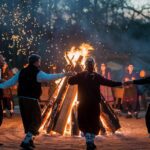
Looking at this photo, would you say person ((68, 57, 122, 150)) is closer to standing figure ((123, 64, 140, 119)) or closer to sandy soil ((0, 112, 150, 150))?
sandy soil ((0, 112, 150, 150))

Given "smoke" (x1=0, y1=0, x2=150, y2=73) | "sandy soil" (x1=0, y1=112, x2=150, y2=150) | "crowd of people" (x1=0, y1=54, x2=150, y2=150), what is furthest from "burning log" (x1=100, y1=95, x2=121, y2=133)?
"smoke" (x1=0, y1=0, x2=150, y2=73)

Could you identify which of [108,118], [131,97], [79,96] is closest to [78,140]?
[108,118]

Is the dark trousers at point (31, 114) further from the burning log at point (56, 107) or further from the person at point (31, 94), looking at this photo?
the burning log at point (56, 107)

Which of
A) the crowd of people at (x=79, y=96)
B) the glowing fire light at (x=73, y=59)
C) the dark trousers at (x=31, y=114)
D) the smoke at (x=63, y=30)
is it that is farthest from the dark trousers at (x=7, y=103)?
the dark trousers at (x=31, y=114)

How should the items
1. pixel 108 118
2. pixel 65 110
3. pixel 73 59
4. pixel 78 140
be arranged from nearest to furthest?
pixel 78 140
pixel 65 110
pixel 108 118
pixel 73 59

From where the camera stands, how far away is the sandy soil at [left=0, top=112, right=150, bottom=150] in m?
10.7

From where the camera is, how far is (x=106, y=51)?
31.2 metres

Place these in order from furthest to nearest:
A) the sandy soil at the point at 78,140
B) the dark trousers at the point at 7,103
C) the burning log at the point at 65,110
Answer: the dark trousers at the point at 7,103
the burning log at the point at 65,110
the sandy soil at the point at 78,140

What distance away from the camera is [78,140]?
1191cm

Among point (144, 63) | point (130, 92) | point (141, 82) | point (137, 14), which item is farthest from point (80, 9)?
point (144, 63)

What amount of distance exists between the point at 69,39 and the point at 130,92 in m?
9.75

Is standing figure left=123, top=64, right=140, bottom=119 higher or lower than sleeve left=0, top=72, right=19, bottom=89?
lower

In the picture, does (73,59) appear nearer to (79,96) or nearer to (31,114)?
(79,96)

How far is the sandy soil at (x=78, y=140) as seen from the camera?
1072cm
